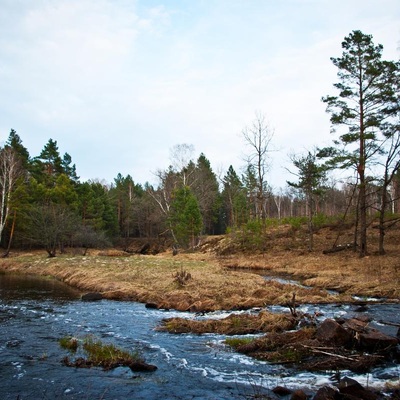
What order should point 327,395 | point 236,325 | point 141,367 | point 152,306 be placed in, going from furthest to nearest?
1. point 152,306
2. point 236,325
3. point 141,367
4. point 327,395

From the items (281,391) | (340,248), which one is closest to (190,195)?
(340,248)

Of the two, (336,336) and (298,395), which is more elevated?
(336,336)

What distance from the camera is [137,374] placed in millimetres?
9227

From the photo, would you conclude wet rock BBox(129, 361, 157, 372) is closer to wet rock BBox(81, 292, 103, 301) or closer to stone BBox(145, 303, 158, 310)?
stone BBox(145, 303, 158, 310)

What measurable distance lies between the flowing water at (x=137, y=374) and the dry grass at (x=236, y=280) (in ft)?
7.14

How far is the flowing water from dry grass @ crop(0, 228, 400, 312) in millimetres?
2175

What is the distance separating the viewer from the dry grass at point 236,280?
1873cm

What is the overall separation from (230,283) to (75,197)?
42.2 meters

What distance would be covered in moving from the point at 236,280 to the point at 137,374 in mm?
14964

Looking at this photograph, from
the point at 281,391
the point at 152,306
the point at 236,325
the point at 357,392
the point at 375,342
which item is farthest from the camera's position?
the point at 152,306

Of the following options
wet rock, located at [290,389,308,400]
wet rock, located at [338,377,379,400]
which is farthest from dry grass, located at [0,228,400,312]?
wet rock, located at [338,377,379,400]

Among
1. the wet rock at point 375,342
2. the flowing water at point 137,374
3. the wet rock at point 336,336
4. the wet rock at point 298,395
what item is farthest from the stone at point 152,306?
the wet rock at point 298,395

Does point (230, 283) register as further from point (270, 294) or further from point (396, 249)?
point (396, 249)

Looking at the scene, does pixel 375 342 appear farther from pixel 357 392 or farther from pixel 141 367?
pixel 141 367
